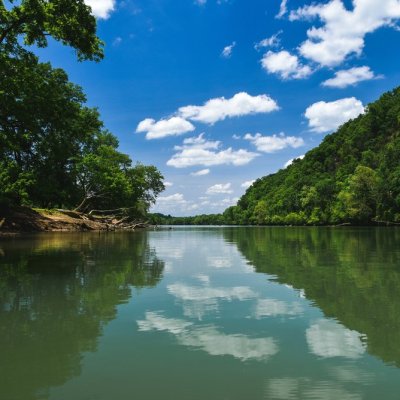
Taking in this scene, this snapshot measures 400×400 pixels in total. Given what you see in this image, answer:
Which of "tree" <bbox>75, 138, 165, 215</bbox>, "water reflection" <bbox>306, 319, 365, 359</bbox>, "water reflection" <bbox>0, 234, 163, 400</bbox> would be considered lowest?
"water reflection" <bbox>306, 319, 365, 359</bbox>

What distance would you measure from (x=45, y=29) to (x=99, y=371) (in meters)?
18.4

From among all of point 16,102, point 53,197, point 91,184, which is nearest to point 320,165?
point 91,184

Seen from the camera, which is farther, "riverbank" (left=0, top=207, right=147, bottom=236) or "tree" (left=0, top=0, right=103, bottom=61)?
"riverbank" (left=0, top=207, right=147, bottom=236)

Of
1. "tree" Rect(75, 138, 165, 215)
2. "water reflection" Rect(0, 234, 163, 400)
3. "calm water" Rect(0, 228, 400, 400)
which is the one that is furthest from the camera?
"tree" Rect(75, 138, 165, 215)

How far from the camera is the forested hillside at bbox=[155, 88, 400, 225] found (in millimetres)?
93688

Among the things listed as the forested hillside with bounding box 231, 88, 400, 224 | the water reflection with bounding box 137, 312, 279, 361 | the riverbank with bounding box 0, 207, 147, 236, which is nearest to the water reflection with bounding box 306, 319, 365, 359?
the water reflection with bounding box 137, 312, 279, 361

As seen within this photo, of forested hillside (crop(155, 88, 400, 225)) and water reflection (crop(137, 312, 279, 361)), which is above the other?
forested hillside (crop(155, 88, 400, 225))

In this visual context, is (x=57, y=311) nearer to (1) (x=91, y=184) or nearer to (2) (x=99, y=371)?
(2) (x=99, y=371)

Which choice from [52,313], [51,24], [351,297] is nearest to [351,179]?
[51,24]

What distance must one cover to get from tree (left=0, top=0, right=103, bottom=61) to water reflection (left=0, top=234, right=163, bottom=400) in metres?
11.3

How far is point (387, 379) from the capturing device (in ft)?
13.5

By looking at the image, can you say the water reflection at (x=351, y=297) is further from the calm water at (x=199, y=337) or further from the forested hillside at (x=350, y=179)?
the forested hillside at (x=350, y=179)

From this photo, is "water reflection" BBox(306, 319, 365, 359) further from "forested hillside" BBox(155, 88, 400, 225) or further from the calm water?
"forested hillside" BBox(155, 88, 400, 225)

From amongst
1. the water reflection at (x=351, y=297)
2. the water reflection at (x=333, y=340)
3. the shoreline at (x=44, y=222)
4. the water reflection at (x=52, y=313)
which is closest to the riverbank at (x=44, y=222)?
the shoreline at (x=44, y=222)
